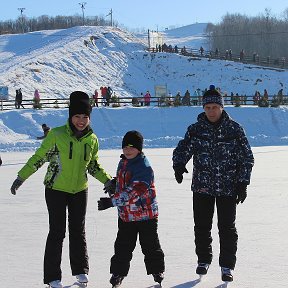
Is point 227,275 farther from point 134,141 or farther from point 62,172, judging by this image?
point 62,172

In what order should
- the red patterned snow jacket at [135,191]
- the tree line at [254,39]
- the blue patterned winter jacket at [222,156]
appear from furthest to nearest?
the tree line at [254,39] < the blue patterned winter jacket at [222,156] < the red patterned snow jacket at [135,191]

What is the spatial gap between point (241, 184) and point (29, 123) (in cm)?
2044

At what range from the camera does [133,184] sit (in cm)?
462

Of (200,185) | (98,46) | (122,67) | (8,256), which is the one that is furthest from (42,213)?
(98,46)

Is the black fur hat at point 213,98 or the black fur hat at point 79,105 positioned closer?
the black fur hat at point 79,105

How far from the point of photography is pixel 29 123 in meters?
24.6

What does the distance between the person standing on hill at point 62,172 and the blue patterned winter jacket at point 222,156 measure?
892 millimetres

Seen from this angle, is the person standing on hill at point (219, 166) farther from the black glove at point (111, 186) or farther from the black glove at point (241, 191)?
the black glove at point (111, 186)

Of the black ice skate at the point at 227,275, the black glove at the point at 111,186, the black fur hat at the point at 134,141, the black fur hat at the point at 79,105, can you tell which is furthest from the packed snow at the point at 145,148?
the black fur hat at the point at 79,105

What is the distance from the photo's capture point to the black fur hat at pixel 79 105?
4715 mm

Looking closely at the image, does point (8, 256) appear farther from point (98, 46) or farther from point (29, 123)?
point (98, 46)

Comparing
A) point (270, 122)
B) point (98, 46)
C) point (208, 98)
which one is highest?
point (98, 46)

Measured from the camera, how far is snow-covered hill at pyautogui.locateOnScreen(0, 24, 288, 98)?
44884mm

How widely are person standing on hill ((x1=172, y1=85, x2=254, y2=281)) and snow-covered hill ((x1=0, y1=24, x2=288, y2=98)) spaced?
36.8 m
